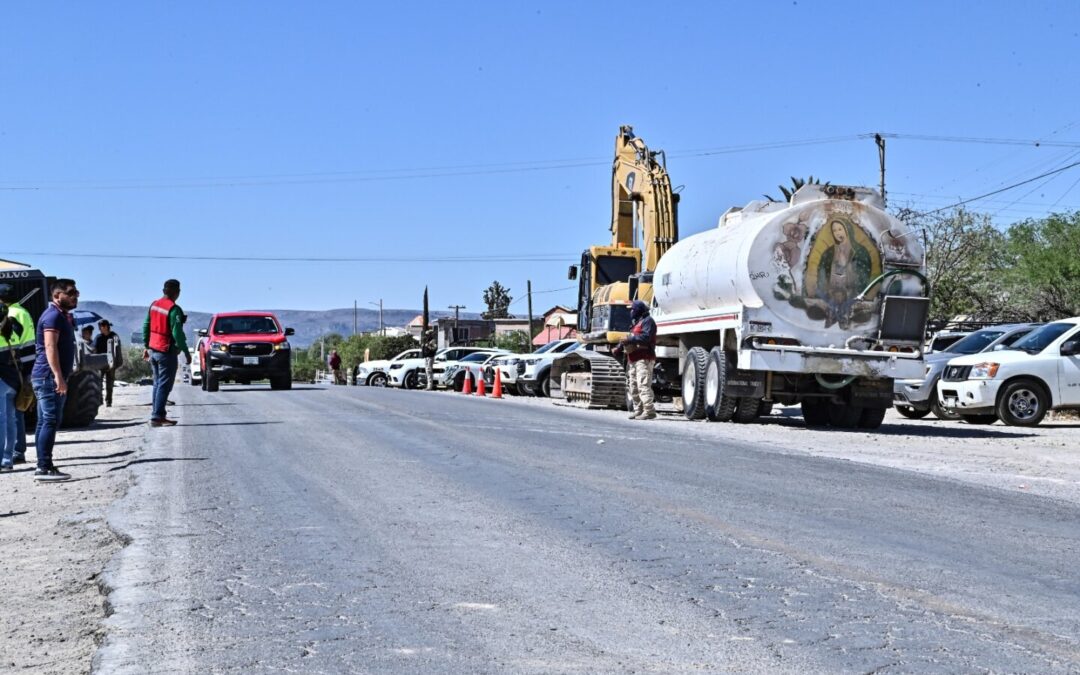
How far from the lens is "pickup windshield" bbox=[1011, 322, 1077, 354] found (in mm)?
21078

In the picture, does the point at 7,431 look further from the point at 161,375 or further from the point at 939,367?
the point at 939,367

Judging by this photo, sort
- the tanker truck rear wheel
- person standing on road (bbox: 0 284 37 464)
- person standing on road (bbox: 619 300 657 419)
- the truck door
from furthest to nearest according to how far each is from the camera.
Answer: person standing on road (bbox: 619 300 657 419) → the tanker truck rear wheel → the truck door → person standing on road (bbox: 0 284 37 464)

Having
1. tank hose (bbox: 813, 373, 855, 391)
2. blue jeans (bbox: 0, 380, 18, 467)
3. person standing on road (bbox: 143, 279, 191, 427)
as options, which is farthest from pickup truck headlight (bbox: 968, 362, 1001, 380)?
blue jeans (bbox: 0, 380, 18, 467)

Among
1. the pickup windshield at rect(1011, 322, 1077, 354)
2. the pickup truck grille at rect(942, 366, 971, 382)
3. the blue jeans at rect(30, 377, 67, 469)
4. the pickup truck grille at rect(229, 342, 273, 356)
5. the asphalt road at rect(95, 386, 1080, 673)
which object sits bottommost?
the asphalt road at rect(95, 386, 1080, 673)

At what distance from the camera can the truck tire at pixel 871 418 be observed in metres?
20.0

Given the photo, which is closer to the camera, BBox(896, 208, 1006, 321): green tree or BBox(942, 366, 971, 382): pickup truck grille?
BBox(942, 366, 971, 382): pickup truck grille

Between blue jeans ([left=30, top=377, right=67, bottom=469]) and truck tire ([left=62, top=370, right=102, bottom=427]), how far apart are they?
234 inches

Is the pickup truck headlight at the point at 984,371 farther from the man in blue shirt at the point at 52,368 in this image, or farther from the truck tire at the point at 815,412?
the man in blue shirt at the point at 52,368

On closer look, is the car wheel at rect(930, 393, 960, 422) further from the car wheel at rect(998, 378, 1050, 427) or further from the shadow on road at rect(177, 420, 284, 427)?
the shadow on road at rect(177, 420, 284, 427)

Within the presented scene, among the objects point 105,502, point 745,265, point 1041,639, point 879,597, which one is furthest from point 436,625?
point 745,265

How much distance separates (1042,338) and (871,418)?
3.57m

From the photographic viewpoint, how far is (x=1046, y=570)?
7.00 metres

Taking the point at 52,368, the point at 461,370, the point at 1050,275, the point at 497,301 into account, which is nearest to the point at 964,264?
the point at 1050,275

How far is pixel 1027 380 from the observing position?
20812mm
